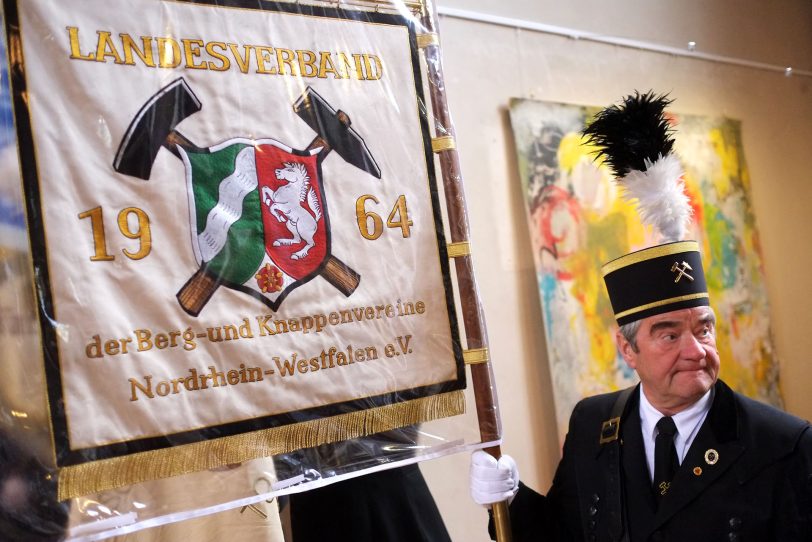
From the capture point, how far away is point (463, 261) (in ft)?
6.06

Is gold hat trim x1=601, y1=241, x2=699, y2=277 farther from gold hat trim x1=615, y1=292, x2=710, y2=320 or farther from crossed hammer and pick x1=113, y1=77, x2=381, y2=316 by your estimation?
crossed hammer and pick x1=113, y1=77, x2=381, y2=316

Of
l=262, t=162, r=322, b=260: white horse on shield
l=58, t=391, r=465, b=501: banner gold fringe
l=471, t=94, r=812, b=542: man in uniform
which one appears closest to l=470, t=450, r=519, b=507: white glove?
l=471, t=94, r=812, b=542: man in uniform

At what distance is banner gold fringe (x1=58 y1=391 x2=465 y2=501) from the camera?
1383 millimetres

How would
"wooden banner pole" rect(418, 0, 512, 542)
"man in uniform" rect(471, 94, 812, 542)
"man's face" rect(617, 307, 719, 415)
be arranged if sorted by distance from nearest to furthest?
"man in uniform" rect(471, 94, 812, 542) < "man's face" rect(617, 307, 719, 415) < "wooden banner pole" rect(418, 0, 512, 542)

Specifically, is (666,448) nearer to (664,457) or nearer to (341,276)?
(664,457)

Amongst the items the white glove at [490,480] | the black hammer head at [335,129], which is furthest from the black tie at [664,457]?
the black hammer head at [335,129]

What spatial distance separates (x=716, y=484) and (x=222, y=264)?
106 centimetres

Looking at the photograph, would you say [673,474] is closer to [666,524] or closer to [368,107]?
[666,524]

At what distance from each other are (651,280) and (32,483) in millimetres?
1270

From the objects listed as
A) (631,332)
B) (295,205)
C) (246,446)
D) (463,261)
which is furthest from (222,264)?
(631,332)

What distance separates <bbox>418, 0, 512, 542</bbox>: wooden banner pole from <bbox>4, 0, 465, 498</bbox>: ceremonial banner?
0.04 meters

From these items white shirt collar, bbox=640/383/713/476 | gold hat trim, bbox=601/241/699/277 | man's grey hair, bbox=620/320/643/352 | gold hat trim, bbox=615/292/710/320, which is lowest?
white shirt collar, bbox=640/383/713/476

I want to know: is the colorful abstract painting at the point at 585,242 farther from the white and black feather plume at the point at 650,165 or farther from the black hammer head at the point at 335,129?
the black hammer head at the point at 335,129

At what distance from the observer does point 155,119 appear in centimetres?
152
